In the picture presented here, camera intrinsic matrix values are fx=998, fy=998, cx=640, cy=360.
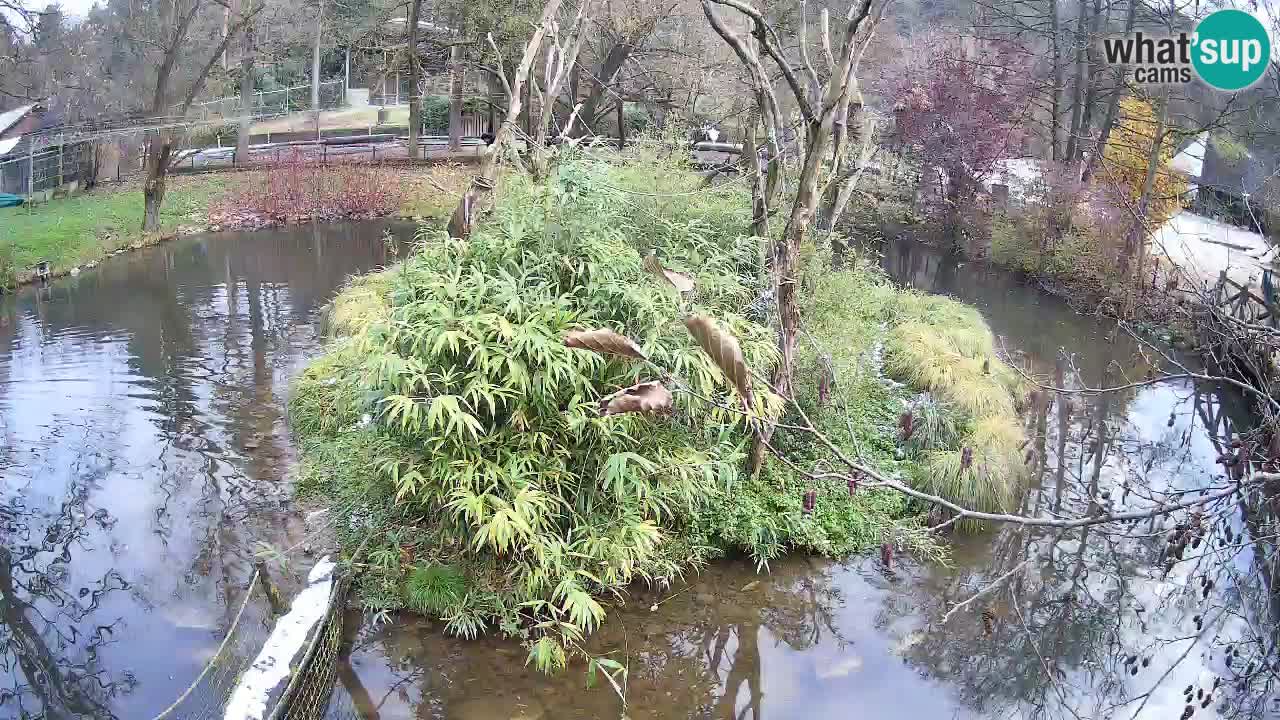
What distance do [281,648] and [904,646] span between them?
3.27 metres

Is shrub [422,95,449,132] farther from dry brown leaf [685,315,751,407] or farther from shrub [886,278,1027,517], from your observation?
dry brown leaf [685,315,751,407]

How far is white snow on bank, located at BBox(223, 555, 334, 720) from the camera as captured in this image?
4180mm

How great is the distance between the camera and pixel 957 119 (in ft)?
51.0

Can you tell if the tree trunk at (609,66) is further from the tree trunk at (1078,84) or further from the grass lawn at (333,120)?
the grass lawn at (333,120)

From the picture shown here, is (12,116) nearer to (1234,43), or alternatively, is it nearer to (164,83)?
(164,83)

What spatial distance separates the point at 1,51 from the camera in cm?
1451

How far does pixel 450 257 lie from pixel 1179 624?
4.76 meters

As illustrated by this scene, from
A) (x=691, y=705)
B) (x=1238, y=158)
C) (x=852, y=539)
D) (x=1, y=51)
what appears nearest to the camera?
(x=691, y=705)

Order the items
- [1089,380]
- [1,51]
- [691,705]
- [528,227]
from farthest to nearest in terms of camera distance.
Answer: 1. [1,51]
2. [1089,380]
3. [528,227]
4. [691,705]

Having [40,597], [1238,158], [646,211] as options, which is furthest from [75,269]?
[1238,158]

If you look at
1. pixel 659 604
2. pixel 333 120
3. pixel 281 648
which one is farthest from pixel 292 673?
pixel 333 120

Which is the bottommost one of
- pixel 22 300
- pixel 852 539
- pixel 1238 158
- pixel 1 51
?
pixel 852 539

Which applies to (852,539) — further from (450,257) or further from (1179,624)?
(450,257)

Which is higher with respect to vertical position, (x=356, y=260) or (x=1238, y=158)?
(x=1238, y=158)
